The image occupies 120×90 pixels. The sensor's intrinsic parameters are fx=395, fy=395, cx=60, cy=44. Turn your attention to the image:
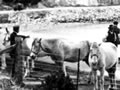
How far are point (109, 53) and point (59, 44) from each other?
686 millimetres

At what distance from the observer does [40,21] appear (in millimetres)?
5258

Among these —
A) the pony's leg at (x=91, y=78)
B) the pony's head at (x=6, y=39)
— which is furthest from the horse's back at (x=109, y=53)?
the pony's head at (x=6, y=39)

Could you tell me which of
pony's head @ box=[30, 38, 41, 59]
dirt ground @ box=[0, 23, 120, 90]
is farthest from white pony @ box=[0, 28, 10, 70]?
pony's head @ box=[30, 38, 41, 59]

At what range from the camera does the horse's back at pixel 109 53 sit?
15.5 feet

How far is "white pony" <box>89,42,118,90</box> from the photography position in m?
4.73

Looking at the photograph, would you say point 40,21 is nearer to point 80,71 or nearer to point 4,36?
point 4,36

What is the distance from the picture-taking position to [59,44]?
507cm

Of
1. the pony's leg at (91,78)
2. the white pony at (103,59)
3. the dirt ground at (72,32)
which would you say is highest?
the dirt ground at (72,32)

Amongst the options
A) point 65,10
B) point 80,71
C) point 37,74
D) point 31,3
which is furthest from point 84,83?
point 31,3

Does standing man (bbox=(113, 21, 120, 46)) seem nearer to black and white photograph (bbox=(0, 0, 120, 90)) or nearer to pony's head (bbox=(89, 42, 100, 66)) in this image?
black and white photograph (bbox=(0, 0, 120, 90))

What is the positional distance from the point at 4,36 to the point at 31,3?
588 millimetres

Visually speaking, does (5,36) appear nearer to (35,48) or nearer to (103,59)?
(35,48)

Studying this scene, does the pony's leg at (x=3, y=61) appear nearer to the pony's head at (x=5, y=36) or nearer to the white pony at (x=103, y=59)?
the pony's head at (x=5, y=36)

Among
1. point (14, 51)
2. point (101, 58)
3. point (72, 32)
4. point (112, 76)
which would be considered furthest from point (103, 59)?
point (14, 51)
